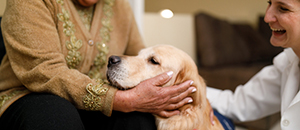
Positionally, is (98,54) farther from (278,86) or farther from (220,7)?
(220,7)

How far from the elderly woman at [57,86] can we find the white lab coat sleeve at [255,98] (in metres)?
0.51

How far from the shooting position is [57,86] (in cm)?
92

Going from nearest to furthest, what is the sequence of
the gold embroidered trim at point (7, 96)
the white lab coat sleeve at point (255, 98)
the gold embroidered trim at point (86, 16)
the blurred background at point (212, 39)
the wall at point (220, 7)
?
the gold embroidered trim at point (7, 96), the gold embroidered trim at point (86, 16), the white lab coat sleeve at point (255, 98), the blurred background at point (212, 39), the wall at point (220, 7)

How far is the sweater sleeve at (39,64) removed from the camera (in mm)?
911

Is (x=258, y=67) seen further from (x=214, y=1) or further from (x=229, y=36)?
(x=214, y=1)

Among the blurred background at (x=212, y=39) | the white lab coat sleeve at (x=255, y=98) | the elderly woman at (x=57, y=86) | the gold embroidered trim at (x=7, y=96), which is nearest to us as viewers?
the elderly woman at (x=57, y=86)

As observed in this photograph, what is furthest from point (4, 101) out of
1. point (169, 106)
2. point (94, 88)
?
point (169, 106)

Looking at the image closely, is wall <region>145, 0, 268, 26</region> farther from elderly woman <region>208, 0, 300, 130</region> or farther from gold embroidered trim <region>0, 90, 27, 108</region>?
gold embroidered trim <region>0, 90, 27, 108</region>

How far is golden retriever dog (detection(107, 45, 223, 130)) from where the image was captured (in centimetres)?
101

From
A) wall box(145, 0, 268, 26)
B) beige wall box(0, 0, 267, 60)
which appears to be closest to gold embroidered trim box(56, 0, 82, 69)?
beige wall box(0, 0, 267, 60)

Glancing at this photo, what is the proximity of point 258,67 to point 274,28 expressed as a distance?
168cm

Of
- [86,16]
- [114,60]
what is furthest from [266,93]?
[86,16]

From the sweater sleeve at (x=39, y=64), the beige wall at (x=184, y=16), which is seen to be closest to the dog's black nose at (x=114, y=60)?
the sweater sleeve at (x=39, y=64)

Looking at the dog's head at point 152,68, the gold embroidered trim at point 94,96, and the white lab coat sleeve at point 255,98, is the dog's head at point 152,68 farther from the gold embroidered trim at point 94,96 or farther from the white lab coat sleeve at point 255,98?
the white lab coat sleeve at point 255,98
